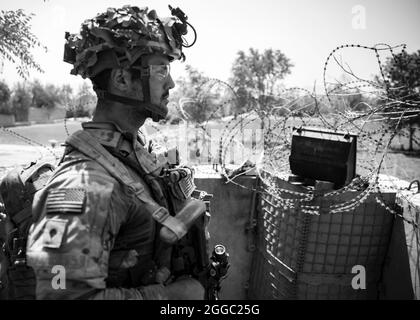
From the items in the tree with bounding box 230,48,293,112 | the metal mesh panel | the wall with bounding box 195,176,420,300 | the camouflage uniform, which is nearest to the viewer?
the camouflage uniform

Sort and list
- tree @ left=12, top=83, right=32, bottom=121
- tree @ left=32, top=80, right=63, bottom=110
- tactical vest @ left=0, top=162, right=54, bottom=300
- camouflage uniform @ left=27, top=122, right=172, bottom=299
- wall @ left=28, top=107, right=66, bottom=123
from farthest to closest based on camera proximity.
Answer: tree @ left=32, top=80, right=63, bottom=110 → wall @ left=28, top=107, right=66, bottom=123 → tree @ left=12, top=83, right=32, bottom=121 → tactical vest @ left=0, top=162, right=54, bottom=300 → camouflage uniform @ left=27, top=122, right=172, bottom=299

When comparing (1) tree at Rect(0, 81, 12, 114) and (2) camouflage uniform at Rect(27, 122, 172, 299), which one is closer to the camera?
(2) camouflage uniform at Rect(27, 122, 172, 299)

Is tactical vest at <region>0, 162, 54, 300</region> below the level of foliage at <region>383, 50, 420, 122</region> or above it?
below

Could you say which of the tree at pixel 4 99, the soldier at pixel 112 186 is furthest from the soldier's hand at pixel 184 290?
the tree at pixel 4 99

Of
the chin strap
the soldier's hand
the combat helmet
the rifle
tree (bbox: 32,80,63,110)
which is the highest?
tree (bbox: 32,80,63,110)

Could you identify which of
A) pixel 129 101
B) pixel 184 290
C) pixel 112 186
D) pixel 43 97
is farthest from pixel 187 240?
pixel 43 97

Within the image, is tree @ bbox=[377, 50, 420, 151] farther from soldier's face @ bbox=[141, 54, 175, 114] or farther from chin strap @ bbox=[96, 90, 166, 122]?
chin strap @ bbox=[96, 90, 166, 122]

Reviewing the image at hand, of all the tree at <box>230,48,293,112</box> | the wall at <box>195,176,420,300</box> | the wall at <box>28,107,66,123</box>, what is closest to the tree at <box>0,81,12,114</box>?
the wall at <box>28,107,66,123</box>

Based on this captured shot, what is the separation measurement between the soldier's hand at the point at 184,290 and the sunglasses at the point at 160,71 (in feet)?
4.20

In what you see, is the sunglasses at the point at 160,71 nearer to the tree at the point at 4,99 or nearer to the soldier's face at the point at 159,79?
the soldier's face at the point at 159,79

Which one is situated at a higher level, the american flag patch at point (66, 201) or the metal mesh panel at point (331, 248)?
the american flag patch at point (66, 201)

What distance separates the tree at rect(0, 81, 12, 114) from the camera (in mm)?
41781

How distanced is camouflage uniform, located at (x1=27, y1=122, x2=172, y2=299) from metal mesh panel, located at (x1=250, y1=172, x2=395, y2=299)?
248 centimetres

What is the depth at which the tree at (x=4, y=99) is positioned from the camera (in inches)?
1645
